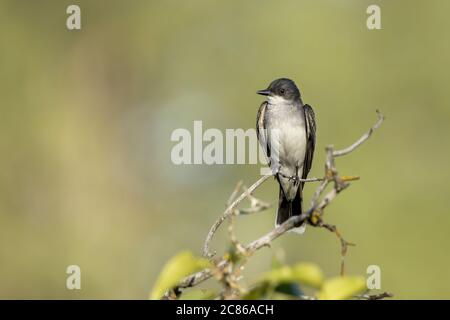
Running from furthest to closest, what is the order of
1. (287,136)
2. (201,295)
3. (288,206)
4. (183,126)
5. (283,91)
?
(183,126) < (288,206) < (283,91) < (287,136) < (201,295)

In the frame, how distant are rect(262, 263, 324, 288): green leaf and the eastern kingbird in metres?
6.12

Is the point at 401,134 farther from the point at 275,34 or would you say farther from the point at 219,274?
the point at 219,274

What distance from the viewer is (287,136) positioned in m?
7.71

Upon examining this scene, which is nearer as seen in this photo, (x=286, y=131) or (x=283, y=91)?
(x=286, y=131)

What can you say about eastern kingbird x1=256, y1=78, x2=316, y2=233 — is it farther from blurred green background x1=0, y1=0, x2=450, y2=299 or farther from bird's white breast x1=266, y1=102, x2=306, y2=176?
blurred green background x1=0, y1=0, x2=450, y2=299

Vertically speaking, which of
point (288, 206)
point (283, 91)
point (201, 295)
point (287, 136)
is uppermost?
point (283, 91)

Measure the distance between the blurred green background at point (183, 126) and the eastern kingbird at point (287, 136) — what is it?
2442mm

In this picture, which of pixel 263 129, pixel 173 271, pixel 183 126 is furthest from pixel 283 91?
pixel 183 126

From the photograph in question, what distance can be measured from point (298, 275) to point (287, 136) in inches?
247

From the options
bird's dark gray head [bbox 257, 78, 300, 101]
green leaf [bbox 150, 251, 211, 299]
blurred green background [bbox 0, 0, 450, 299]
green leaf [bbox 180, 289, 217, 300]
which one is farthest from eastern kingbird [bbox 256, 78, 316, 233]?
green leaf [bbox 150, 251, 211, 299]

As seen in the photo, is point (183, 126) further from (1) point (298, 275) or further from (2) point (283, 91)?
(1) point (298, 275)

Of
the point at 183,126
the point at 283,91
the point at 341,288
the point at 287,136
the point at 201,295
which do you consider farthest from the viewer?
the point at 183,126

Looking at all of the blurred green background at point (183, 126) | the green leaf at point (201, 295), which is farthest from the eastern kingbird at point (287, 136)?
the green leaf at point (201, 295)

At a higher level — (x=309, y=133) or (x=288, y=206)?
(x=309, y=133)
